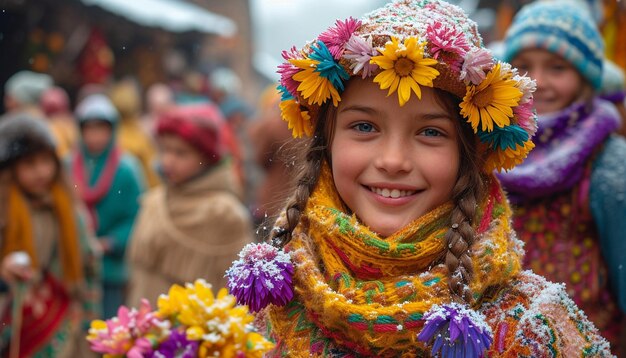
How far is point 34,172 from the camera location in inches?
229

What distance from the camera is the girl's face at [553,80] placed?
4020 millimetres

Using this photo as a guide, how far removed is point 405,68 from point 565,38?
187 centimetres

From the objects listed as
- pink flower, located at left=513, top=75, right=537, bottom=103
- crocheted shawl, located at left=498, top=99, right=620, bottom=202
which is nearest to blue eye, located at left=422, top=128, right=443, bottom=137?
pink flower, located at left=513, top=75, right=537, bottom=103

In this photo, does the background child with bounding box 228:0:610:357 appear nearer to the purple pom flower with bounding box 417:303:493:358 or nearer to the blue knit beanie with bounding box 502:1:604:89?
the purple pom flower with bounding box 417:303:493:358

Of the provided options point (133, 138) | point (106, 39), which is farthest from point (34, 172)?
point (106, 39)

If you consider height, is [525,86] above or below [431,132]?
above

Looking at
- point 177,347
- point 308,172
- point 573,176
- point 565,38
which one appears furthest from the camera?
point 565,38

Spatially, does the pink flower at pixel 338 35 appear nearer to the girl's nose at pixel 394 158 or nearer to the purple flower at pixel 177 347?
the girl's nose at pixel 394 158

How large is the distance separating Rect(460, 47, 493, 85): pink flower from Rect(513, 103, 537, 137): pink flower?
0.16 meters

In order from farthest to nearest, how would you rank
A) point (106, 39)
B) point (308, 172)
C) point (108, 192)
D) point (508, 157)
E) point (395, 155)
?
point (106, 39) < point (108, 192) < point (308, 172) < point (508, 157) < point (395, 155)

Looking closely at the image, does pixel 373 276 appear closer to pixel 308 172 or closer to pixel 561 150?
pixel 308 172

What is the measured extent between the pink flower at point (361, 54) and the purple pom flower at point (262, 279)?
22.0 inches

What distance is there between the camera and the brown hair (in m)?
2.33

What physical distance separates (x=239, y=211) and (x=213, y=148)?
18.0 inches
